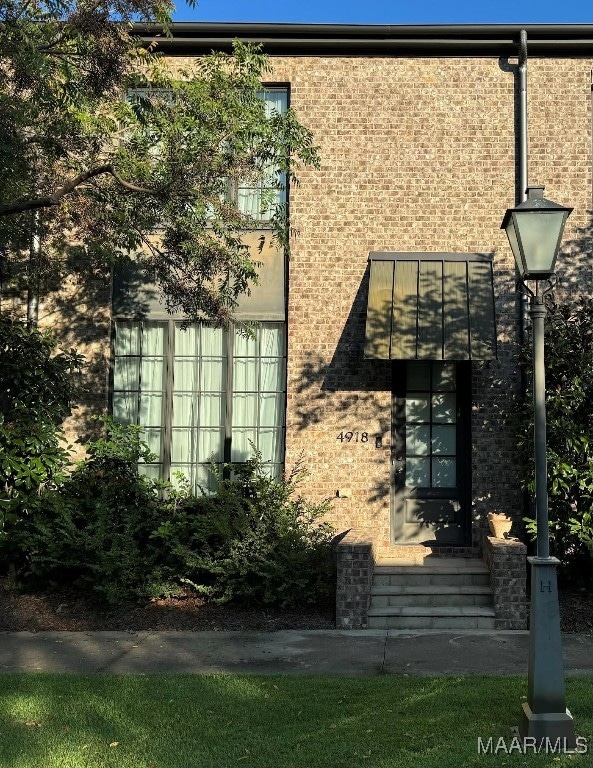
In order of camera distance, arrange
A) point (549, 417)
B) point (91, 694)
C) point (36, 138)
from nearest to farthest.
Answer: point (91, 694) → point (36, 138) → point (549, 417)

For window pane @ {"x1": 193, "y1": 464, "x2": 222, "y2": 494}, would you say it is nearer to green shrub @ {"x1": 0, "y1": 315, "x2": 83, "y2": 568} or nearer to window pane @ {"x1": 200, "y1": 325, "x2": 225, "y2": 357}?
window pane @ {"x1": 200, "y1": 325, "x2": 225, "y2": 357}

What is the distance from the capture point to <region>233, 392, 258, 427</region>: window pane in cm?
1132

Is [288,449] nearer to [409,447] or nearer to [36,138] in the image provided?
[409,447]

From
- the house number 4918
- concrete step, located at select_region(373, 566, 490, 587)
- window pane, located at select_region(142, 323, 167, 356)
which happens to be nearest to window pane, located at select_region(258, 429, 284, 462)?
the house number 4918

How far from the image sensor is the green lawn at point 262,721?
5.13 m

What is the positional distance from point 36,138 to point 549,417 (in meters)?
6.67

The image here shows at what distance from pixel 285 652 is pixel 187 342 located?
5.02 m

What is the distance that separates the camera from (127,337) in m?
11.5

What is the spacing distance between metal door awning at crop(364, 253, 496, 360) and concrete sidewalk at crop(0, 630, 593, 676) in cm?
346

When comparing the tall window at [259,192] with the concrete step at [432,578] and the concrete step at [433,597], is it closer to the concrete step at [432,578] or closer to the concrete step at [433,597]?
the concrete step at [432,578]

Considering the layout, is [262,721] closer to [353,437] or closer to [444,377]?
[353,437]

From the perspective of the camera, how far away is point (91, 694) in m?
6.48

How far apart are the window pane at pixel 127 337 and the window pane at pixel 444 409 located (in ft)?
14.4

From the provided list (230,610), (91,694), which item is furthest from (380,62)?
(91,694)
